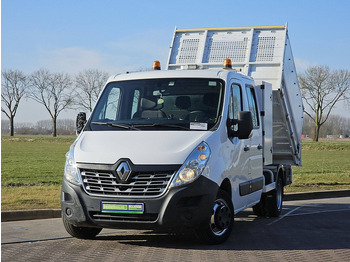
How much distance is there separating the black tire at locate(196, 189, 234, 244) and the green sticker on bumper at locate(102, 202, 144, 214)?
86 centimetres

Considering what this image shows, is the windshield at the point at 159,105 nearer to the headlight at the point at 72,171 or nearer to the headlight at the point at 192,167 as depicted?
the headlight at the point at 192,167

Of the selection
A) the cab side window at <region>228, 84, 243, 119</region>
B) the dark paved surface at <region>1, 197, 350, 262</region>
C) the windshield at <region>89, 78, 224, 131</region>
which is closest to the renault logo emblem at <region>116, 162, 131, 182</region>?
the windshield at <region>89, 78, 224, 131</region>

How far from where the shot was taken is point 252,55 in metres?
10.8

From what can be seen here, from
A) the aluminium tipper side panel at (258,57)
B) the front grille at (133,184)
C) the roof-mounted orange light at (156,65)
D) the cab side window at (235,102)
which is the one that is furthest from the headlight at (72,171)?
the aluminium tipper side panel at (258,57)

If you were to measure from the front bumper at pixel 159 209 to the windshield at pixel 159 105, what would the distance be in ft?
3.01

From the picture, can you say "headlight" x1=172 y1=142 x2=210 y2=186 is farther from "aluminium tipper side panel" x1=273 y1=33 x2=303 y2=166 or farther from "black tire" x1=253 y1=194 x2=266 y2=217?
"aluminium tipper side panel" x1=273 y1=33 x2=303 y2=166

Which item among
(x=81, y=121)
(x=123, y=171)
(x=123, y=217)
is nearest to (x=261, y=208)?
(x=81, y=121)

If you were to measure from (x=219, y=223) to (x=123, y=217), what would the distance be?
4.29 feet

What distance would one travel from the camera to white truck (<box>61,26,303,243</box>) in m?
6.86

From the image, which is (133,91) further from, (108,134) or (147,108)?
(108,134)

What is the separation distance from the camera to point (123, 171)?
22.6ft

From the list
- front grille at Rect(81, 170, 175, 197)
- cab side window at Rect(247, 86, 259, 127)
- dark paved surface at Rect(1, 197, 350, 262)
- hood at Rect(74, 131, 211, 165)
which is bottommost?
dark paved surface at Rect(1, 197, 350, 262)

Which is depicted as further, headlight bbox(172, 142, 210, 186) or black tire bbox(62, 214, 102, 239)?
black tire bbox(62, 214, 102, 239)

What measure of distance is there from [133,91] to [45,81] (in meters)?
80.3
